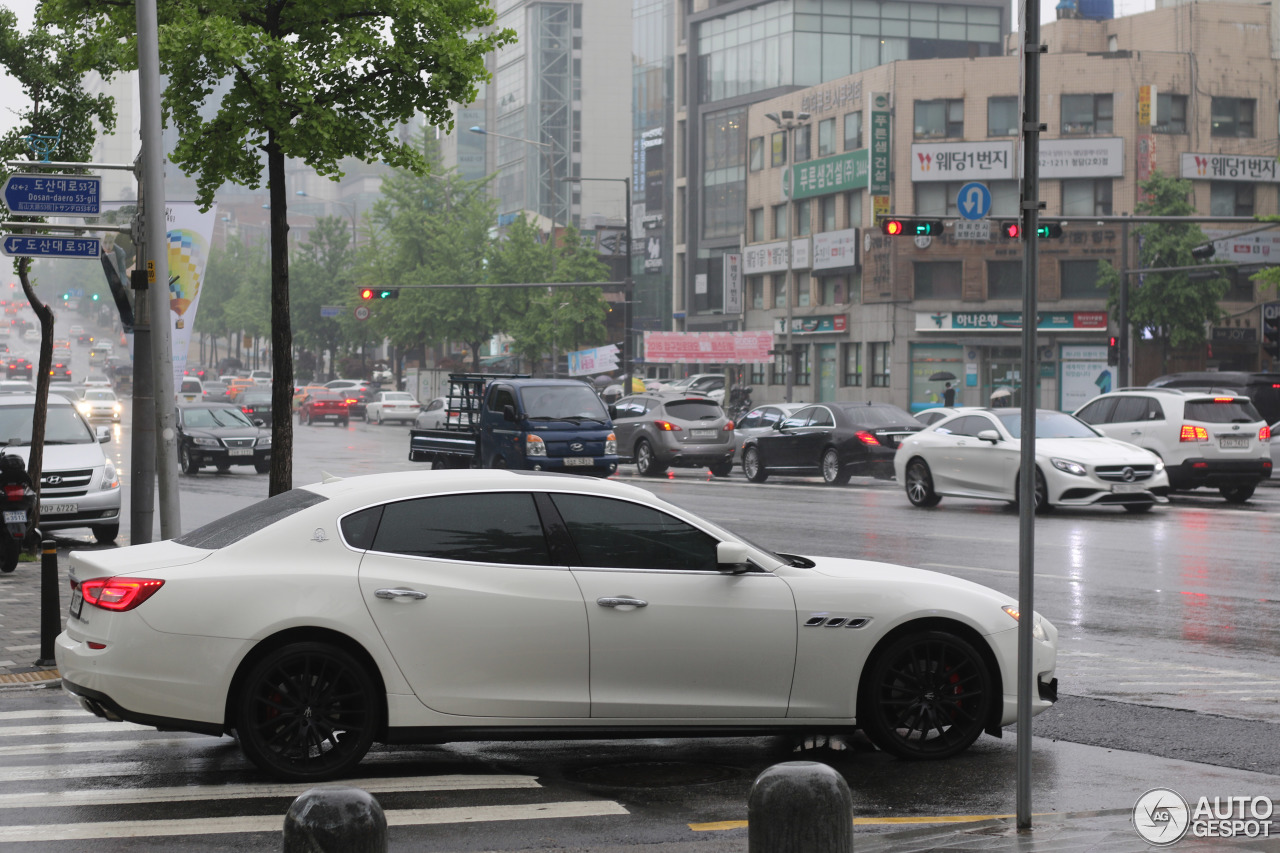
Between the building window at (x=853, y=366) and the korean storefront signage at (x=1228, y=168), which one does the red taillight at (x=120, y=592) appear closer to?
the korean storefront signage at (x=1228, y=168)

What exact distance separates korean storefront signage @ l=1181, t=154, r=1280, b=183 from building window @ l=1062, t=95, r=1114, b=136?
3.61m

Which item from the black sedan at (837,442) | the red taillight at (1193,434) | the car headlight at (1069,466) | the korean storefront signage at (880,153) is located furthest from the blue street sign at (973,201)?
the car headlight at (1069,466)

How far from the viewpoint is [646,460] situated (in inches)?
1229

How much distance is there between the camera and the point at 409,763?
691 centimetres

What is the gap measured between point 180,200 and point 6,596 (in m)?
13.3

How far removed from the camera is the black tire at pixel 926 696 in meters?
6.93

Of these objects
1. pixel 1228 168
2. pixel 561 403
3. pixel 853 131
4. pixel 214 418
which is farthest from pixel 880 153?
pixel 561 403

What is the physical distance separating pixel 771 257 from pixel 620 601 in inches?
2710

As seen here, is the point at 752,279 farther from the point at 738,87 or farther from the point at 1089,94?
the point at 1089,94

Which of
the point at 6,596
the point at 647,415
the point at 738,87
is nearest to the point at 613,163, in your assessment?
the point at 738,87

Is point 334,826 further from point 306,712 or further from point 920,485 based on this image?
point 920,485

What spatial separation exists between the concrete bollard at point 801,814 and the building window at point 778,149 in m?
71.7

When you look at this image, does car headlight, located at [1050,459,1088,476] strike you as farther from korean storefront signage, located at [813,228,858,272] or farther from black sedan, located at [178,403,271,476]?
korean storefront signage, located at [813,228,858,272]

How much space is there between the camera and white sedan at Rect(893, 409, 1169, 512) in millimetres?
20281
